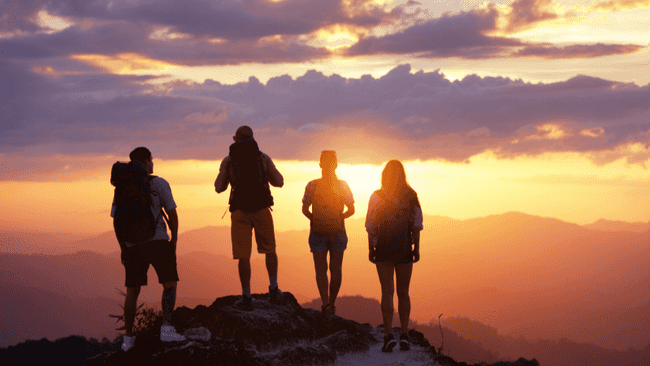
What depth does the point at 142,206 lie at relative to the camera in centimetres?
693

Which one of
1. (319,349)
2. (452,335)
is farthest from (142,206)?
(452,335)

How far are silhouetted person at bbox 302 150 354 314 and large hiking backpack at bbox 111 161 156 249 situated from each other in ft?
10.8

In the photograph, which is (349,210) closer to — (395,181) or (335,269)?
(335,269)

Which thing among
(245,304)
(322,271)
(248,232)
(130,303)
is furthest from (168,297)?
(322,271)

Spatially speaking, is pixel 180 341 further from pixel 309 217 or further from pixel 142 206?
pixel 309 217

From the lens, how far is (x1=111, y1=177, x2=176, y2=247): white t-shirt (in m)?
7.00

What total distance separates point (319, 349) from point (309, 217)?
226cm

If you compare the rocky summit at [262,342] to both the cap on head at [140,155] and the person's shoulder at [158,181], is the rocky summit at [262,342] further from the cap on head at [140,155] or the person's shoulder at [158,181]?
the cap on head at [140,155]

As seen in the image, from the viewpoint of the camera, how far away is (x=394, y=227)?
316 inches

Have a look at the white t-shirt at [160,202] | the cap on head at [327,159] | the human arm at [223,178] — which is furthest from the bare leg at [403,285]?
the white t-shirt at [160,202]

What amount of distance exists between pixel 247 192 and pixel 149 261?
2380mm

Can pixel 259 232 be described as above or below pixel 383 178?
below

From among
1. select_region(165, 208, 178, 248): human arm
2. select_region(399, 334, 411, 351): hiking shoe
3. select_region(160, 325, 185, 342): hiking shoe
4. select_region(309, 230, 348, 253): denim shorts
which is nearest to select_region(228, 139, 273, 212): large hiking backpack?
select_region(309, 230, 348, 253): denim shorts

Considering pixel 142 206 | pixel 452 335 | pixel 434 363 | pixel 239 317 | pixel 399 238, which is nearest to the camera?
pixel 142 206
